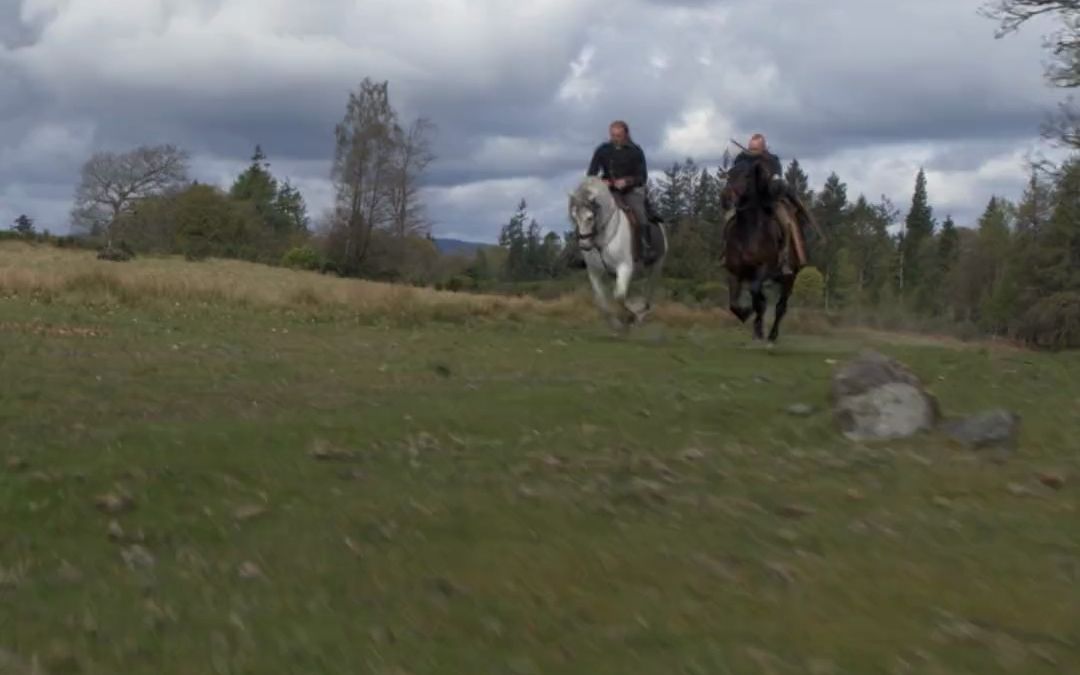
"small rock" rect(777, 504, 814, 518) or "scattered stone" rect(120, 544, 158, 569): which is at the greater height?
"small rock" rect(777, 504, 814, 518)

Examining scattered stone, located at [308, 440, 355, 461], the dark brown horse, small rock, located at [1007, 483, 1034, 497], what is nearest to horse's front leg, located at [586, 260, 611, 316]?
the dark brown horse

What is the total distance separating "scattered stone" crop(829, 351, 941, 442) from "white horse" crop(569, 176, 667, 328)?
10.4 m

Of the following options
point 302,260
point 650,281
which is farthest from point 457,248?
point 650,281

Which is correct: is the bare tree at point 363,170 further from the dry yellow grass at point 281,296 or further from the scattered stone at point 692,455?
the scattered stone at point 692,455

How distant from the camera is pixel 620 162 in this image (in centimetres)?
2125

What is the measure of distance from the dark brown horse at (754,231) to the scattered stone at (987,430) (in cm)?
872

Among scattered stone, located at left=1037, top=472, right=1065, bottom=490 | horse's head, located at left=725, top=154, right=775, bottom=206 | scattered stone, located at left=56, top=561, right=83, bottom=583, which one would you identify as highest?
horse's head, located at left=725, top=154, right=775, bottom=206

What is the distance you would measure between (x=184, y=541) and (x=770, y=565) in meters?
A: 3.01

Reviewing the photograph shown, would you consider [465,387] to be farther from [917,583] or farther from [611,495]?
[917,583]

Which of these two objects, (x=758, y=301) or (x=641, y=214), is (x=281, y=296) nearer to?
(x=641, y=214)

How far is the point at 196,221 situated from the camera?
9112 centimetres

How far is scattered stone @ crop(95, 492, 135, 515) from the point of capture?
7133mm

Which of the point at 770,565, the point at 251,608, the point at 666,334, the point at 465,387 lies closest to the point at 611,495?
the point at 770,565

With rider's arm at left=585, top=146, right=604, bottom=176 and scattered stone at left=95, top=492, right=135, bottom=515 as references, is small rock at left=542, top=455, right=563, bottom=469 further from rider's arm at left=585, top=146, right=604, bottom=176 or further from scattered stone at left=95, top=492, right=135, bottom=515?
rider's arm at left=585, top=146, right=604, bottom=176
